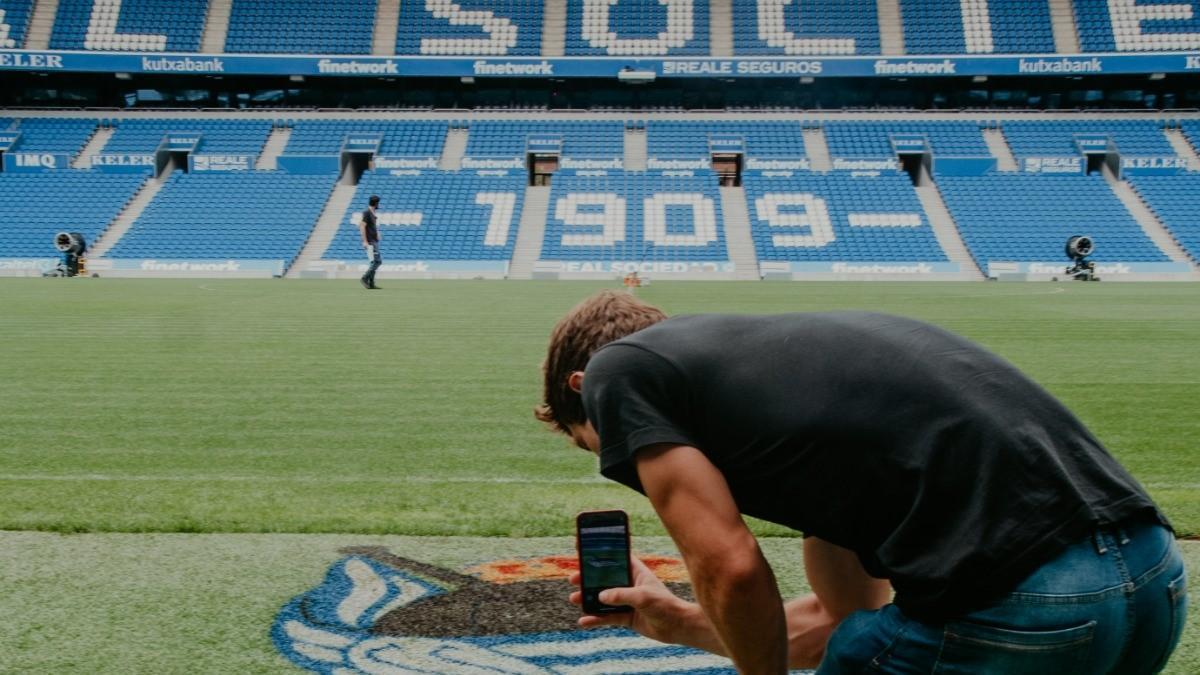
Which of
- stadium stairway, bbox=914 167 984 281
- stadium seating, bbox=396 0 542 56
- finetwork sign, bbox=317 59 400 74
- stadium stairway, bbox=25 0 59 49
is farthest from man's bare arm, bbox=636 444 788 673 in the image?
stadium stairway, bbox=25 0 59 49

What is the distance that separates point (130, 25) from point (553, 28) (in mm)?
19207

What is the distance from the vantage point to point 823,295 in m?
22.2

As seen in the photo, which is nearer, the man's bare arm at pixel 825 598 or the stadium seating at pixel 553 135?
A: the man's bare arm at pixel 825 598

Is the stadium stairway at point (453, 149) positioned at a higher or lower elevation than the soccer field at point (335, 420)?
higher

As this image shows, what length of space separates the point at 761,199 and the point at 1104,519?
3781 cm

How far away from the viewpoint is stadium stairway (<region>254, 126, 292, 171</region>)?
136 ft

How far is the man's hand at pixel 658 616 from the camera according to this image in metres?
2.46

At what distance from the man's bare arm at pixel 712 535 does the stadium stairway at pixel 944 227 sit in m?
32.9

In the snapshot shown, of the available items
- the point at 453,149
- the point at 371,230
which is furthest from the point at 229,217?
the point at 371,230

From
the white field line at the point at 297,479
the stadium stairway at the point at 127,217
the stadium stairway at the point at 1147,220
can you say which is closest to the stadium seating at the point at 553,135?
the stadium stairway at the point at 127,217

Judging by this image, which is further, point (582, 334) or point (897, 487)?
point (582, 334)

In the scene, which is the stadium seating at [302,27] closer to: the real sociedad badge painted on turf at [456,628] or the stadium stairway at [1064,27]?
the stadium stairway at [1064,27]

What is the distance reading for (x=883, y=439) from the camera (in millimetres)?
1883

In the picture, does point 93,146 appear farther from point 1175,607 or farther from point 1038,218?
point 1175,607
